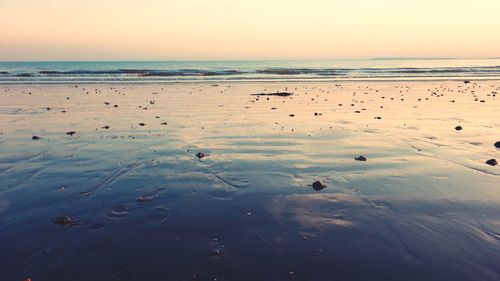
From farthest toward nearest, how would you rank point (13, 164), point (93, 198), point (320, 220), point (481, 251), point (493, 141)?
point (493, 141), point (13, 164), point (93, 198), point (320, 220), point (481, 251)

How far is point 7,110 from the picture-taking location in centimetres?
2241

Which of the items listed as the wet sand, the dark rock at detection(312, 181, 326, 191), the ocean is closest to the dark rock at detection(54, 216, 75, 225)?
the wet sand

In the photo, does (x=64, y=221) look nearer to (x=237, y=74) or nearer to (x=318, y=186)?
(x=318, y=186)

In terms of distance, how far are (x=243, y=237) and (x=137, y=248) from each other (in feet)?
5.38

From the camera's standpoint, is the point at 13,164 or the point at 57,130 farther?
the point at 57,130

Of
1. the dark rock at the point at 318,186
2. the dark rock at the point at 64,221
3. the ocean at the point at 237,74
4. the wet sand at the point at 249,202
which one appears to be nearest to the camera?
the wet sand at the point at 249,202

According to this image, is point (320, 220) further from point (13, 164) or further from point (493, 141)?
point (493, 141)

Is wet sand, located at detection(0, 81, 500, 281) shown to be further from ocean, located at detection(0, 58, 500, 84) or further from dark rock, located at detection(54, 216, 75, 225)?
ocean, located at detection(0, 58, 500, 84)

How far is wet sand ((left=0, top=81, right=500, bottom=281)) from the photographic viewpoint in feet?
19.2

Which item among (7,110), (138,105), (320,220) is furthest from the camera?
(138,105)

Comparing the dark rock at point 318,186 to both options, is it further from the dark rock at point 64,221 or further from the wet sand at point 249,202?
the dark rock at point 64,221

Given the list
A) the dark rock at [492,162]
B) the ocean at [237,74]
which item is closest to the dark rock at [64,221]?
the dark rock at [492,162]

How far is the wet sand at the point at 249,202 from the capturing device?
586cm

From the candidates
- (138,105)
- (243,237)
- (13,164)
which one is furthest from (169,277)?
(138,105)
